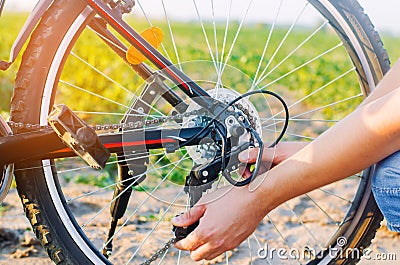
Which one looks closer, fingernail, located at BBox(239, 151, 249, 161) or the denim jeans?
the denim jeans

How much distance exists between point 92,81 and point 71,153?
250 cm

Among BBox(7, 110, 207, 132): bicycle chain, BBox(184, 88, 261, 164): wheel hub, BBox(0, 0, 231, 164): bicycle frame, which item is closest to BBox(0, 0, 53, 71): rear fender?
BBox(0, 0, 231, 164): bicycle frame

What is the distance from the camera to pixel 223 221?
1.75 m

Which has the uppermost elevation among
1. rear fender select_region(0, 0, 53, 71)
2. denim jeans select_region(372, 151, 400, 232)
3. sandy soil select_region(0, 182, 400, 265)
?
rear fender select_region(0, 0, 53, 71)

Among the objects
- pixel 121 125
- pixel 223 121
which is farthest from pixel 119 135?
pixel 223 121

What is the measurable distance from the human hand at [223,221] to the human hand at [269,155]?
0.41ft

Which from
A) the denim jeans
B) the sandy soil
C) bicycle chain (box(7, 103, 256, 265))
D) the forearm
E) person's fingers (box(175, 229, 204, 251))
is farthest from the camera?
the sandy soil

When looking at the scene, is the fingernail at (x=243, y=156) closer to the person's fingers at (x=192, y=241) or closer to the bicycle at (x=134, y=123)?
the bicycle at (x=134, y=123)

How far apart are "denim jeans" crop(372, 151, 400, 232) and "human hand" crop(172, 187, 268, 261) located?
1.04 feet

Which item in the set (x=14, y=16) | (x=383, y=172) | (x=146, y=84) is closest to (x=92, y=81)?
(x=146, y=84)

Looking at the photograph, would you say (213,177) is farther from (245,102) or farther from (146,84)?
(146,84)

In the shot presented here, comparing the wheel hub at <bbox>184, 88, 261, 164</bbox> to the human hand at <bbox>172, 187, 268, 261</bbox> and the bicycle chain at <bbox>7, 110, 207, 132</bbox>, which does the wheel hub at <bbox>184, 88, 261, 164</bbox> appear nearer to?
the bicycle chain at <bbox>7, 110, 207, 132</bbox>

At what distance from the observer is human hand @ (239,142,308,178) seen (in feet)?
6.31

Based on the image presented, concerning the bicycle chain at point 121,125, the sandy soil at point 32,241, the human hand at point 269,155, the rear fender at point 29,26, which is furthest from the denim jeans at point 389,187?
the rear fender at point 29,26
